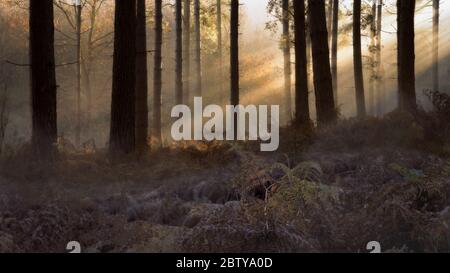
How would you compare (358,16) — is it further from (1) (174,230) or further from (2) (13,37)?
(2) (13,37)

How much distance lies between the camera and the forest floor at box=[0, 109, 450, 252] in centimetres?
485

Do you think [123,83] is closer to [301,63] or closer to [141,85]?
[141,85]

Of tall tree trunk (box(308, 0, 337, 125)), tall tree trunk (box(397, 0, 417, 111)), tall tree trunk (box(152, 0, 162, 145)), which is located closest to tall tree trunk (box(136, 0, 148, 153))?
tall tree trunk (box(308, 0, 337, 125))

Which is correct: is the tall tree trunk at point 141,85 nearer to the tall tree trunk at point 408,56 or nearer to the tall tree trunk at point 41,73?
the tall tree trunk at point 41,73

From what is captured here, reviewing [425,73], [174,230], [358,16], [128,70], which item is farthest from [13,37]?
[425,73]

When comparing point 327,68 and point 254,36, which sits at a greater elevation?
point 254,36

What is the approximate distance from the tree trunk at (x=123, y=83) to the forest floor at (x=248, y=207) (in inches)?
85.8

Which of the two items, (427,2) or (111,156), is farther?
(427,2)

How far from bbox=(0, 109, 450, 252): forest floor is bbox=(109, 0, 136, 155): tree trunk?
85.8 inches

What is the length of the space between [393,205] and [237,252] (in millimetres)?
1687

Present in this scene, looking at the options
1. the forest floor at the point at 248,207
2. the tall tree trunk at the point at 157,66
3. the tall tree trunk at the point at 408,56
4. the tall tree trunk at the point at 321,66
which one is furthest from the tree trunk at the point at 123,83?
the tall tree trunk at the point at 157,66

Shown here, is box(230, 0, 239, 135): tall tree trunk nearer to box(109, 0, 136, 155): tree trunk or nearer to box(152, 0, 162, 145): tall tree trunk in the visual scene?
box(152, 0, 162, 145): tall tree trunk

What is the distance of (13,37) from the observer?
37.7m
